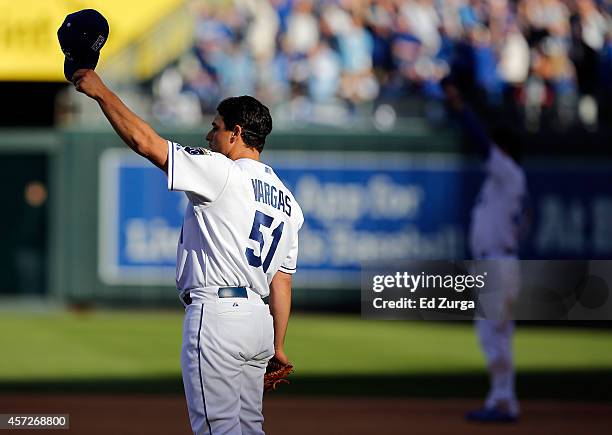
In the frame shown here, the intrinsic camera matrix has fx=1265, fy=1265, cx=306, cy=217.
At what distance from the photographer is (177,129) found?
17.3 meters

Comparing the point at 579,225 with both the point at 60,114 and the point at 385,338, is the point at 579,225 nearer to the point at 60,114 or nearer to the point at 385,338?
the point at 385,338

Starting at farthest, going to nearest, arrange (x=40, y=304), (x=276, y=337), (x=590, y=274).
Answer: (x=40, y=304)
(x=590, y=274)
(x=276, y=337)

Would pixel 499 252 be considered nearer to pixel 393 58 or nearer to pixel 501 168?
pixel 501 168

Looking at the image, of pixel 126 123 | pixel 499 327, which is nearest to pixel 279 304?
pixel 126 123

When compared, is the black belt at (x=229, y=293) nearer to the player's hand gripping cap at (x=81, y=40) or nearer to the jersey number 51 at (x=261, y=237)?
the jersey number 51 at (x=261, y=237)

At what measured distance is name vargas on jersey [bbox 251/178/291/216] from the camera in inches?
203

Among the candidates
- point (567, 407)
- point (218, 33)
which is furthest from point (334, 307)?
point (567, 407)

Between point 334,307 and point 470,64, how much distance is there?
406cm

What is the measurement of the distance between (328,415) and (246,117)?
4.81 m

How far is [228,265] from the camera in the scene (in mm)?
5086

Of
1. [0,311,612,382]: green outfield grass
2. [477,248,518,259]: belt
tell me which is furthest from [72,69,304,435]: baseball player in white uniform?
[0,311,612,382]: green outfield grass

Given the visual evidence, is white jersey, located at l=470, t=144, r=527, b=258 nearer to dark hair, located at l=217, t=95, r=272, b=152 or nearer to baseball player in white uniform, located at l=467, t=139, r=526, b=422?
baseball player in white uniform, located at l=467, t=139, r=526, b=422

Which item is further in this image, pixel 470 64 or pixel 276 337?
pixel 470 64

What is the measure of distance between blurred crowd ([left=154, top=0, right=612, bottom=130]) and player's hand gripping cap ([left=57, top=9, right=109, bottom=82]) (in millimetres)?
12579
